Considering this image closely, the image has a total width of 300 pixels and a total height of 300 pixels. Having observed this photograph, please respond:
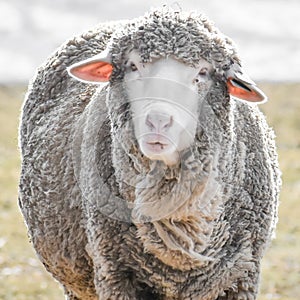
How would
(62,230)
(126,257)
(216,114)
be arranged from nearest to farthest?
1. (216,114)
2. (126,257)
3. (62,230)

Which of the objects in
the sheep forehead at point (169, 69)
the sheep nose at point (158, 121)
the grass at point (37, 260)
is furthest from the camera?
the grass at point (37, 260)

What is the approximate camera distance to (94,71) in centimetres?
514

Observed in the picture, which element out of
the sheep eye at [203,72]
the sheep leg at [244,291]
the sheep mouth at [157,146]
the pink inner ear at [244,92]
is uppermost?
the pink inner ear at [244,92]

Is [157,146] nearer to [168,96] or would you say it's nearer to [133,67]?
[168,96]

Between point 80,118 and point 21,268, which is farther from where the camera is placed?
point 21,268

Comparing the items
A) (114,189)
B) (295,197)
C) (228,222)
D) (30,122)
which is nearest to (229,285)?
(228,222)

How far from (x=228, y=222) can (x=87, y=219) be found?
978 millimetres

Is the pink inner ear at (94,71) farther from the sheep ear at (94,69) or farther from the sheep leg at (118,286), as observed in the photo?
the sheep leg at (118,286)

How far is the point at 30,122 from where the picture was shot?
6824 mm

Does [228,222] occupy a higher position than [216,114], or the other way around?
[216,114]

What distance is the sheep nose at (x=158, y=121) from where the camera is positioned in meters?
4.47

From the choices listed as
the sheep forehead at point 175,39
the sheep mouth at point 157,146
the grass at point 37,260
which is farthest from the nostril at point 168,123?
the grass at point 37,260

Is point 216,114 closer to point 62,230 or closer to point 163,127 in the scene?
point 163,127

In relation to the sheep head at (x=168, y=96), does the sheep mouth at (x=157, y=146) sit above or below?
below
